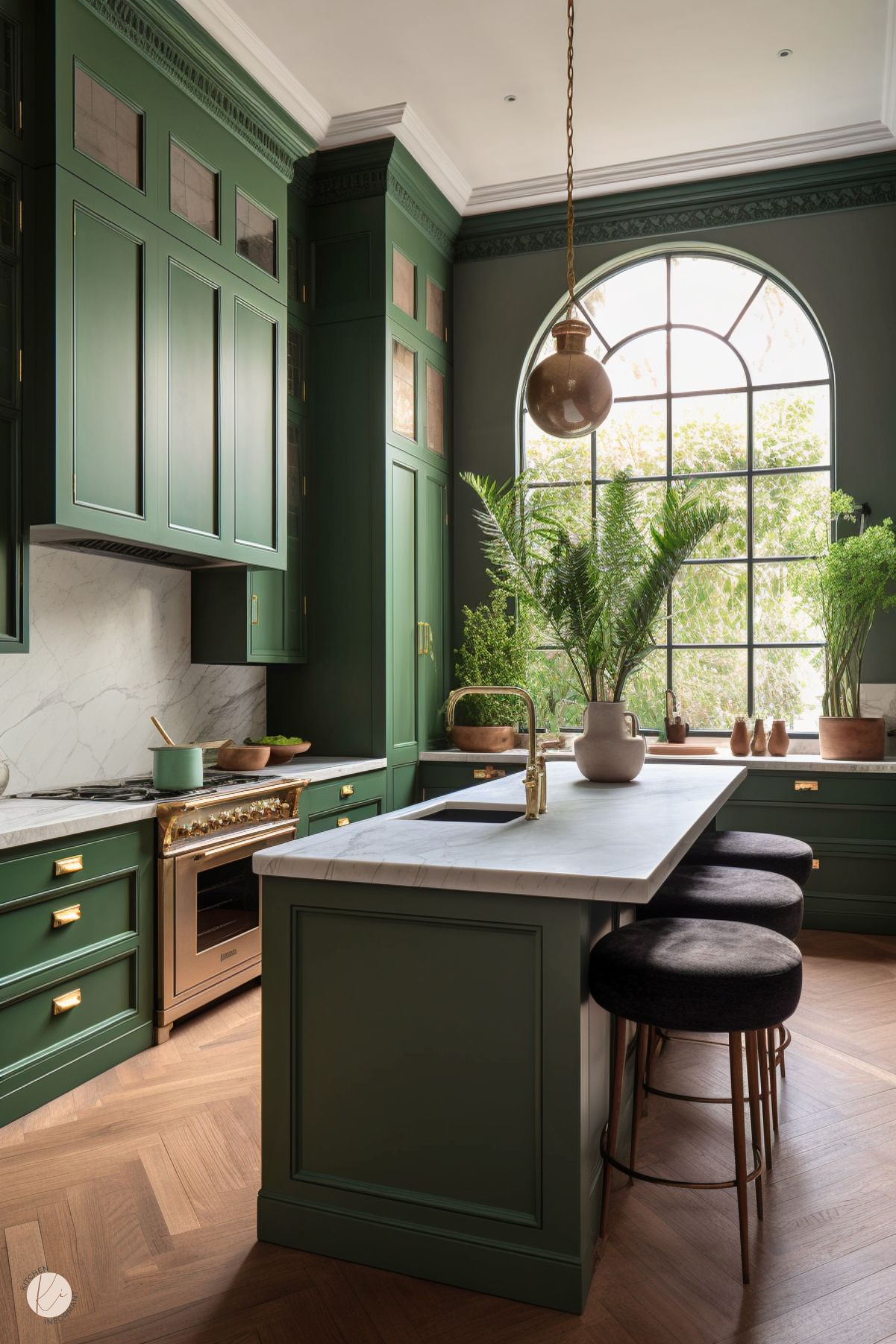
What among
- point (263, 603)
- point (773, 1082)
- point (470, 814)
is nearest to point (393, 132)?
point (263, 603)

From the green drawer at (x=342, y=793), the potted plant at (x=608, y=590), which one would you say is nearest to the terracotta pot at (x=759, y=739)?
the potted plant at (x=608, y=590)

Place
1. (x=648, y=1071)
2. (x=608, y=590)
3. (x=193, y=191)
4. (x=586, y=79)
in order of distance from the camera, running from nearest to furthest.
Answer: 1. (x=648, y=1071)
2. (x=193, y=191)
3. (x=608, y=590)
4. (x=586, y=79)

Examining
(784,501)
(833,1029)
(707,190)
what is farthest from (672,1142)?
(707,190)

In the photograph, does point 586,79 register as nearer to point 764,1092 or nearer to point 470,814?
point 470,814

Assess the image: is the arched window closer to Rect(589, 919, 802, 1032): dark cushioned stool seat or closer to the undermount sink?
the undermount sink

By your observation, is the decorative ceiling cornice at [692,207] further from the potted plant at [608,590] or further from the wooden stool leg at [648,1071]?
the wooden stool leg at [648,1071]

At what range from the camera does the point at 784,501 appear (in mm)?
5723

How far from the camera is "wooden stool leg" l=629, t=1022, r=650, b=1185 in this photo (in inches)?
97.2

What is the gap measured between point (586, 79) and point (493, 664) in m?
2.96

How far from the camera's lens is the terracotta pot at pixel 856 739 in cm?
504

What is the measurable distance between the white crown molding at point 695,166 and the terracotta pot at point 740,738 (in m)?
3.04

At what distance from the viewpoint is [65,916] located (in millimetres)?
3084

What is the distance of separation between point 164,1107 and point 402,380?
3803 millimetres

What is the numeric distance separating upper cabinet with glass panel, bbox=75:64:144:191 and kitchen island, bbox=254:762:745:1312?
→ 8.55 feet
